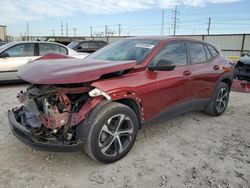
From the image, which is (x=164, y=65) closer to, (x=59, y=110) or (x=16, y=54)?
(x=59, y=110)

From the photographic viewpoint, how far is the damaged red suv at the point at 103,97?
2.88m

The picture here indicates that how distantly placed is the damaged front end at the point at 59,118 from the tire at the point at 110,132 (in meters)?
0.12

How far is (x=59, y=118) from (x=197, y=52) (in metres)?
2.94

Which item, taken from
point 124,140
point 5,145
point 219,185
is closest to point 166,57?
point 124,140

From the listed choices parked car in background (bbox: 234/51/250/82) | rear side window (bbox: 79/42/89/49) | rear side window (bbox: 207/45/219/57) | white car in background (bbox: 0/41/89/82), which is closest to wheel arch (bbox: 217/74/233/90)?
rear side window (bbox: 207/45/219/57)

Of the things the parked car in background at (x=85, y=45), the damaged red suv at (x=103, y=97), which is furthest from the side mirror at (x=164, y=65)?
the parked car in background at (x=85, y=45)

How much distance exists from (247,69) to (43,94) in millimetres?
7495

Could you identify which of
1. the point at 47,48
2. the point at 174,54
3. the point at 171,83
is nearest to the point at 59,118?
the point at 171,83

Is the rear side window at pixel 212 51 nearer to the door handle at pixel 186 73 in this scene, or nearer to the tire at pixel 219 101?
the tire at pixel 219 101

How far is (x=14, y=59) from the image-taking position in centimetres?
770

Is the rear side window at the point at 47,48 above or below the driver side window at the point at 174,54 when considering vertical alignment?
below

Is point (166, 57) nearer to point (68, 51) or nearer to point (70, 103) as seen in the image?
point (70, 103)

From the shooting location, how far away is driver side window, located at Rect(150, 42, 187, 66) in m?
3.80

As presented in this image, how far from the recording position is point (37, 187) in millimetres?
2705
